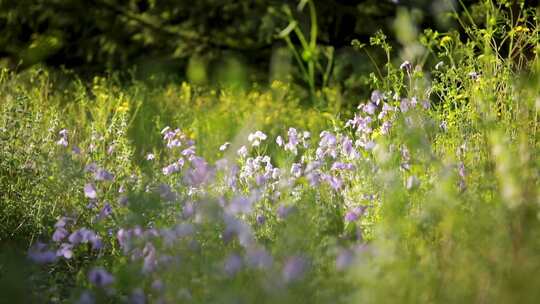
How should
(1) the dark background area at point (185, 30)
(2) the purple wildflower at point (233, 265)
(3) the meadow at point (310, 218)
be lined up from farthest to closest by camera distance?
(1) the dark background area at point (185, 30) < (2) the purple wildflower at point (233, 265) < (3) the meadow at point (310, 218)

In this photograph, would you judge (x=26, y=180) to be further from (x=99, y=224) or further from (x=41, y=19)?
(x=41, y=19)

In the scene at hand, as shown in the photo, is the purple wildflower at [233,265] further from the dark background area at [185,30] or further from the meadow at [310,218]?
the dark background area at [185,30]

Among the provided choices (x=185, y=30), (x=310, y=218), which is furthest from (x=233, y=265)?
(x=185, y=30)

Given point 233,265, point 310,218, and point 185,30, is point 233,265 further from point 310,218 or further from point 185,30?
point 185,30

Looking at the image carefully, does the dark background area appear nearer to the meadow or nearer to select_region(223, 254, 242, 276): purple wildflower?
the meadow

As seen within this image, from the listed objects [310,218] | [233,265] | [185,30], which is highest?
[310,218]

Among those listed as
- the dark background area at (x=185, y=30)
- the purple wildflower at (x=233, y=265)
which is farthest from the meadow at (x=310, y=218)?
the dark background area at (x=185, y=30)

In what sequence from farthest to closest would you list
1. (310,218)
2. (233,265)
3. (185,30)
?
(185,30), (310,218), (233,265)

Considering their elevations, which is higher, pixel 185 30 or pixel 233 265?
pixel 233 265

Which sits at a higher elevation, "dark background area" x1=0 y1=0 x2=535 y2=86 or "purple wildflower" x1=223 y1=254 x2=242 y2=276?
"purple wildflower" x1=223 y1=254 x2=242 y2=276

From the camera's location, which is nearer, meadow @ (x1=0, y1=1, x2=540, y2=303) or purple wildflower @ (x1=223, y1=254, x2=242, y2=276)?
meadow @ (x1=0, y1=1, x2=540, y2=303)

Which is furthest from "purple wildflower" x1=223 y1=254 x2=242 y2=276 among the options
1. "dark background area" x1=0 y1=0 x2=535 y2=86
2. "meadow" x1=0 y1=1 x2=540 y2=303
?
"dark background area" x1=0 y1=0 x2=535 y2=86

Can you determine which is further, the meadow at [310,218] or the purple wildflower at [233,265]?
the purple wildflower at [233,265]

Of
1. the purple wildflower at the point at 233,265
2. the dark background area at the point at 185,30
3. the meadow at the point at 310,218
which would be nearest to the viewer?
the meadow at the point at 310,218
